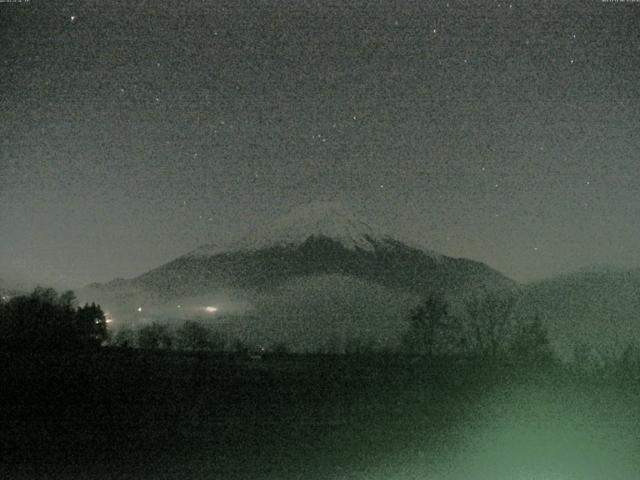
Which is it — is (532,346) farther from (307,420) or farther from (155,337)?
(155,337)

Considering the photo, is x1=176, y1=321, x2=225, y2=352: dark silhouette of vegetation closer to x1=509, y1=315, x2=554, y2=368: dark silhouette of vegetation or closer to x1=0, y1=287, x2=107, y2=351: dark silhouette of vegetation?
x1=0, y1=287, x2=107, y2=351: dark silhouette of vegetation

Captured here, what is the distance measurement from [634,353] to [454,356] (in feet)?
18.6

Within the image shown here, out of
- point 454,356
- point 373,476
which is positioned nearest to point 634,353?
point 454,356

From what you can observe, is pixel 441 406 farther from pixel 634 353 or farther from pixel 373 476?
pixel 634 353

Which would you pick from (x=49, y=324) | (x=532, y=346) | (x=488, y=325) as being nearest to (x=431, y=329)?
(x=488, y=325)

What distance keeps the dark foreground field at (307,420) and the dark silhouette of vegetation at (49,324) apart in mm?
2498

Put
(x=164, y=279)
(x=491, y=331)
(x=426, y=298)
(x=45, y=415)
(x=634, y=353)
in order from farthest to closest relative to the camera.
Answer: (x=164, y=279), (x=426, y=298), (x=491, y=331), (x=634, y=353), (x=45, y=415)

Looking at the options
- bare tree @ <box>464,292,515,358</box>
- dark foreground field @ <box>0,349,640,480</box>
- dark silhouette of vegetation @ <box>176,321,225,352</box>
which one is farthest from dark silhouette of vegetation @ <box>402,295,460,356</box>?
dark silhouette of vegetation @ <box>176,321,225,352</box>

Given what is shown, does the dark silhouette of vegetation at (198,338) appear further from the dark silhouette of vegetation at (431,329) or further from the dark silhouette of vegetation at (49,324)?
the dark silhouette of vegetation at (431,329)

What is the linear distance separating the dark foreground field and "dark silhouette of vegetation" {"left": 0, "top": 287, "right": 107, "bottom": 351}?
8.20 feet

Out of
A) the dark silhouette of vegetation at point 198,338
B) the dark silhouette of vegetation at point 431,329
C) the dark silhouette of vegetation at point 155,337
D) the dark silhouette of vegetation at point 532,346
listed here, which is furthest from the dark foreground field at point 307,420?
the dark silhouette of vegetation at point 198,338

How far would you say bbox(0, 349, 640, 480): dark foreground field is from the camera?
10.3 meters

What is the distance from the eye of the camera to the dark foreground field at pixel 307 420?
10266mm

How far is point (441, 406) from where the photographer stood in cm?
1655
